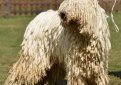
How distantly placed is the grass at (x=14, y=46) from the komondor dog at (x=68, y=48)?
1524 millimetres

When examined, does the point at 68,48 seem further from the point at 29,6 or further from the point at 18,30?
the point at 29,6

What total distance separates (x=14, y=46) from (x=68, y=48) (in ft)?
26.1

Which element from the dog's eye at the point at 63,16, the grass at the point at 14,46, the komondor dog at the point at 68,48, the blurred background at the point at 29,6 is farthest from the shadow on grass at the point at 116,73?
the blurred background at the point at 29,6

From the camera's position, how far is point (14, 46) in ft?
51.8

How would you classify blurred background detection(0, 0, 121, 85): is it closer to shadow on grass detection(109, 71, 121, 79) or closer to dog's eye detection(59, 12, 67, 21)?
shadow on grass detection(109, 71, 121, 79)

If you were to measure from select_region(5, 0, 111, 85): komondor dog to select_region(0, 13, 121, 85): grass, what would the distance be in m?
1.52

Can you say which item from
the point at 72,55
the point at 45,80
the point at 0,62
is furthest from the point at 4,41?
the point at 72,55

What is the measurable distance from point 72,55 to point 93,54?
359mm

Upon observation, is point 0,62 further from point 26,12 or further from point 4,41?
point 26,12

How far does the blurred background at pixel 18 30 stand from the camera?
1215cm

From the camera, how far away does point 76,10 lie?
24.5 ft

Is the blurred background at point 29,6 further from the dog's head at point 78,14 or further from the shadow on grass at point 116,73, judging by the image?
the dog's head at point 78,14

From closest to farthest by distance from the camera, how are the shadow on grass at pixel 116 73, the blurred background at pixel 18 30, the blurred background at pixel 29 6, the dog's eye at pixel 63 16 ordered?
the dog's eye at pixel 63 16 < the shadow on grass at pixel 116 73 < the blurred background at pixel 18 30 < the blurred background at pixel 29 6

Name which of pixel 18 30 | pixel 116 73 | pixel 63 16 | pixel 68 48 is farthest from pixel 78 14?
pixel 18 30
